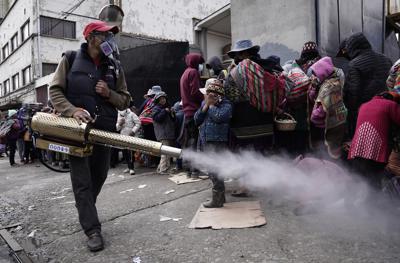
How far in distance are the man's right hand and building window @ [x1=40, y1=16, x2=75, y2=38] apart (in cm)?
2201

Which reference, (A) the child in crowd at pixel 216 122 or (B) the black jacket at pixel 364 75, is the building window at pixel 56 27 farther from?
(B) the black jacket at pixel 364 75

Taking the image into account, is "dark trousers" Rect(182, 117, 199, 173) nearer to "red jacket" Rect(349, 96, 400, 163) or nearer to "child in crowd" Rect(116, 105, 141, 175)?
"child in crowd" Rect(116, 105, 141, 175)

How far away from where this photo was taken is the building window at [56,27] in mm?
22266

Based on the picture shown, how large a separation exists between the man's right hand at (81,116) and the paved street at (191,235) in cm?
124

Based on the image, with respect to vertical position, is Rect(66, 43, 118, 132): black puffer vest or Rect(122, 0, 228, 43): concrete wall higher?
Rect(122, 0, 228, 43): concrete wall

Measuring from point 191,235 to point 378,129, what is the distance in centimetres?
203

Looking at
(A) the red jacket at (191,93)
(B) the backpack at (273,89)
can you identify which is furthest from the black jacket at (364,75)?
(A) the red jacket at (191,93)

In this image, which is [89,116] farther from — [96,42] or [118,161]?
[118,161]

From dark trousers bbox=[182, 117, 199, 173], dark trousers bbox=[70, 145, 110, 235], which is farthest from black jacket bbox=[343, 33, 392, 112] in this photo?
dark trousers bbox=[70, 145, 110, 235]

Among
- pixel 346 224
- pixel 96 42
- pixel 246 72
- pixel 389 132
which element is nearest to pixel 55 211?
pixel 96 42

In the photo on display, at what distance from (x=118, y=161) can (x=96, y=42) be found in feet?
19.2

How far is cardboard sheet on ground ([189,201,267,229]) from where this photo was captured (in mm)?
3483

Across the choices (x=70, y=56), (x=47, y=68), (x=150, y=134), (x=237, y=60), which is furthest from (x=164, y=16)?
(x=70, y=56)

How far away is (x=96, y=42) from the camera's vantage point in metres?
3.40
